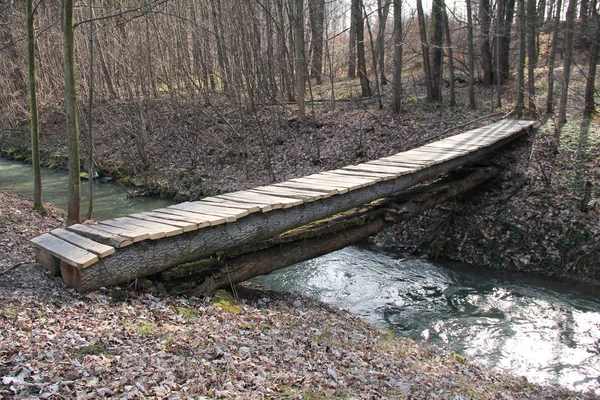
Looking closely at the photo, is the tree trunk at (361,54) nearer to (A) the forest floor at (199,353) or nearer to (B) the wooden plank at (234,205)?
(B) the wooden plank at (234,205)

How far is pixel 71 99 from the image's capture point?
6574 millimetres

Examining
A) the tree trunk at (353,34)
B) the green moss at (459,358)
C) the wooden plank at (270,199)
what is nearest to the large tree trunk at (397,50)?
A: the tree trunk at (353,34)

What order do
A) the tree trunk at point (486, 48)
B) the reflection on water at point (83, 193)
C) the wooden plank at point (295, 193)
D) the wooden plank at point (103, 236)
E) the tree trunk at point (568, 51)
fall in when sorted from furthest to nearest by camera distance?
the tree trunk at point (486, 48)
the reflection on water at point (83, 193)
the tree trunk at point (568, 51)
the wooden plank at point (295, 193)
the wooden plank at point (103, 236)

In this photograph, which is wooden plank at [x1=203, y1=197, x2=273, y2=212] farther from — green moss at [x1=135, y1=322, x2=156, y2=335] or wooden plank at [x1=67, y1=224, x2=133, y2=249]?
green moss at [x1=135, y1=322, x2=156, y2=335]

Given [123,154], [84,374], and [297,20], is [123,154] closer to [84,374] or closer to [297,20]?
[297,20]

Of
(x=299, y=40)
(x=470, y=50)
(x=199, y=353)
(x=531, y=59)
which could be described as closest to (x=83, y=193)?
(x=299, y=40)

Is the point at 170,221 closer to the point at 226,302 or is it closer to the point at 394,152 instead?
the point at 226,302

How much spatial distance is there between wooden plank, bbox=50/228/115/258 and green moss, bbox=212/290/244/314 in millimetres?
1312

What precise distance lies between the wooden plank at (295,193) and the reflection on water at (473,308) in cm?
194

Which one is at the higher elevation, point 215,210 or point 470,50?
point 470,50

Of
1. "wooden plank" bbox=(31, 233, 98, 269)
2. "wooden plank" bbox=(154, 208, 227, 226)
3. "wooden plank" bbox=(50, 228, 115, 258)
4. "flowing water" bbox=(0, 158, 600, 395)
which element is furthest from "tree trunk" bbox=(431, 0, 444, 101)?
"wooden plank" bbox=(31, 233, 98, 269)

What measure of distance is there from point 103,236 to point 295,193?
8.06 ft

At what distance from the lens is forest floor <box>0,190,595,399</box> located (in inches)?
125

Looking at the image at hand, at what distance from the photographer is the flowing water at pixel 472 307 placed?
5.74 m
